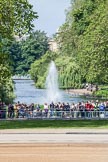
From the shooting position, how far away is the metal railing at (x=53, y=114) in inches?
1729

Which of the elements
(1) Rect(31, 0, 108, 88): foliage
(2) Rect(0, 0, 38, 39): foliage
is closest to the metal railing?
(2) Rect(0, 0, 38, 39): foliage

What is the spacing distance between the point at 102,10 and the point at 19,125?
43.4m

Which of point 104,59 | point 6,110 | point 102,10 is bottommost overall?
point 6,110

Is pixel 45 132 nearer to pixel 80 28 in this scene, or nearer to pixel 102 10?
pixel 102 10

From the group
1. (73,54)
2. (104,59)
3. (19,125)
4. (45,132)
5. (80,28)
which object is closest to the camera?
(45,132)

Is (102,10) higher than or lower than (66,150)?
higher

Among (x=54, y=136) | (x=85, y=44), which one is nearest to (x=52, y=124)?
(x=54, y=136)

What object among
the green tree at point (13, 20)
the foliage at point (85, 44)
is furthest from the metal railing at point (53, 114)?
the foliage at point (85, 44)

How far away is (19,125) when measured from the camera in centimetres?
3909

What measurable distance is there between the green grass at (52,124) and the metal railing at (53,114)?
196cm

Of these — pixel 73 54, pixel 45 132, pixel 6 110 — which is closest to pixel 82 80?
pixel 73 54

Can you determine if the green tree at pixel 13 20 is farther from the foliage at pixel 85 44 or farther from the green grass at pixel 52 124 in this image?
the foliage at pixel 85 44

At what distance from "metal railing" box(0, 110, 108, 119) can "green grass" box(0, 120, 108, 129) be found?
1958mm

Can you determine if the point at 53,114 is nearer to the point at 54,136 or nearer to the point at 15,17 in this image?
the point at 15,17
